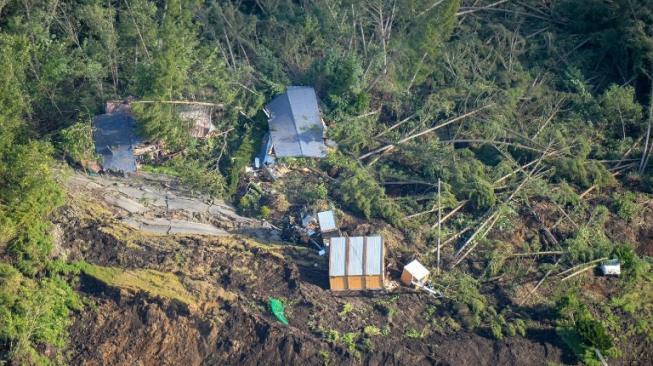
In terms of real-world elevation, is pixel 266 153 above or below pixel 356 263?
above

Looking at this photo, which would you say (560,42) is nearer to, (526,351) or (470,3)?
(470,3)

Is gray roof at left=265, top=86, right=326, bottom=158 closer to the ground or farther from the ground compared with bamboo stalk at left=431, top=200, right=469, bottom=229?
farther from the ground

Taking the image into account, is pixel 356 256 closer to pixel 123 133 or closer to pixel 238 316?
pixel 238 316

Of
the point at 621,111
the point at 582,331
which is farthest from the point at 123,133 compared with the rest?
the point at 621,111

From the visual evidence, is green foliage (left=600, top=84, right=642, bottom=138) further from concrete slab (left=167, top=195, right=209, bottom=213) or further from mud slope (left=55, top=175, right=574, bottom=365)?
concrete slab (left=167, top=195, right=209, bottom=213)

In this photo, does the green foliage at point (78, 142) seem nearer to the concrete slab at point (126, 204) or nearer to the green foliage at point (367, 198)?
the concrete slab at point (126, 204)

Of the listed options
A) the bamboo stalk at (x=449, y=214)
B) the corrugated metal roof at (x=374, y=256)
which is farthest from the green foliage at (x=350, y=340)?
the bamboo stalk at (x=449, y=214)

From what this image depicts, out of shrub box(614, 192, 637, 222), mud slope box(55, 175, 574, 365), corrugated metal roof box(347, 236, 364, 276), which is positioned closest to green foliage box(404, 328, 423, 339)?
mud slope box(55, 175, 574, 365)
